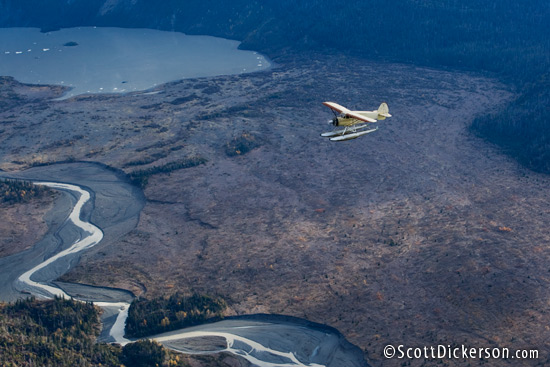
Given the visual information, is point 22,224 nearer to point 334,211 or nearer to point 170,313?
point 170,313

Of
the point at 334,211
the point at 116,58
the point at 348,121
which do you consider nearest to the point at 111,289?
the point at 334,211

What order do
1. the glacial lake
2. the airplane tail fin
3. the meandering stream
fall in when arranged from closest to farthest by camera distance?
1. the meandering stream
2. the airplane tail fin
3. the glacial lake

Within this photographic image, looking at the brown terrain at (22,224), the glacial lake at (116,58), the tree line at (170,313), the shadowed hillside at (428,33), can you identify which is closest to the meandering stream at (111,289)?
the tree line at (170,313)

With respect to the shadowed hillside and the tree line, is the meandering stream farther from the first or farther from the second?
the shadowed hillside

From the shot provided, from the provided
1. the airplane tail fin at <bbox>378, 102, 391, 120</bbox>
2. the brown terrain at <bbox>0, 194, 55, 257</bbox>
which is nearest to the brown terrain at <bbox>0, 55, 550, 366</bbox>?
the brown terrain at <bbox>0, 194, 55, 257</bbox>

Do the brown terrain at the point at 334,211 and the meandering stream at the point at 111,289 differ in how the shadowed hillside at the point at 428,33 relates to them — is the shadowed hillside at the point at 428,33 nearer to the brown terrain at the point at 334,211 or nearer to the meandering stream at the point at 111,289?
the brown terrain at the point at 334,211

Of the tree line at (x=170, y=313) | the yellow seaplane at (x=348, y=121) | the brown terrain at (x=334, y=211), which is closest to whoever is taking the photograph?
the tree line at (x=170, y=313)

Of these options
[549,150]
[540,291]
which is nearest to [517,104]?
[549,150]
